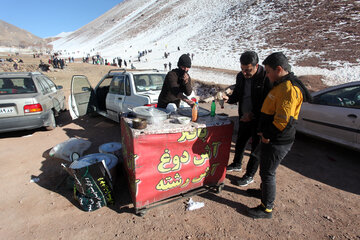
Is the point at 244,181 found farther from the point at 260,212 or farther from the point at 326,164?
the point at 326,164

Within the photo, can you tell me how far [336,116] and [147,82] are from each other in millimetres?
4275

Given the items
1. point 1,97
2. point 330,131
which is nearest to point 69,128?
point 1,97

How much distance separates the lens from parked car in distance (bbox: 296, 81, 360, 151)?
3617 millimetres

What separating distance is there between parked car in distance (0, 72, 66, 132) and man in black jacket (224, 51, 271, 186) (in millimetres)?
4659

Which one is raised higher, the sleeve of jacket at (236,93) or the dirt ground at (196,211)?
the sleeve of jacket at (236,93)

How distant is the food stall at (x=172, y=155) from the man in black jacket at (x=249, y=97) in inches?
18.1

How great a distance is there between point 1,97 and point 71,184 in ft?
10.9

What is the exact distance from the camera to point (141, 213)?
2.38m

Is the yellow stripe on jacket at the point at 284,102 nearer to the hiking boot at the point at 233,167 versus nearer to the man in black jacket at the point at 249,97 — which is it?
the man in black jacket at the point at 249,97

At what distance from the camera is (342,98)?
3.95m

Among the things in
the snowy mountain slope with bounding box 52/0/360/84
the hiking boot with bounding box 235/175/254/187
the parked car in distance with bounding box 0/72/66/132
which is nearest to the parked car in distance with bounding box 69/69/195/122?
the parked car in distance with bounding box 0/72/66/132

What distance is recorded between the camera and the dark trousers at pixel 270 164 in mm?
2131

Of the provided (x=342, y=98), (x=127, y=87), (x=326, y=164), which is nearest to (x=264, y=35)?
(x=342, y=98)

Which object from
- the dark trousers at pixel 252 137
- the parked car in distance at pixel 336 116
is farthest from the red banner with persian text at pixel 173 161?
the parked car in distance at pixel 336 116
